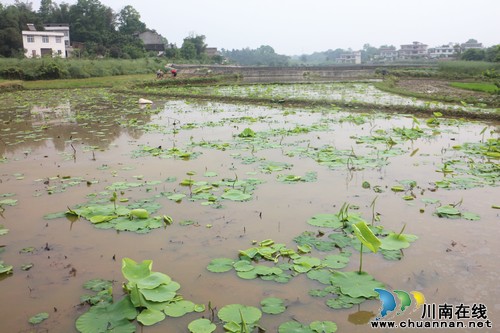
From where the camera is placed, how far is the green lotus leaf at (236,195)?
15.6 ft

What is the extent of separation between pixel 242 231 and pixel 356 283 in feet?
4.45

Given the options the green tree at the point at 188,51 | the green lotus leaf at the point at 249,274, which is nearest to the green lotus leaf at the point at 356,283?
the green lotus leaf at the point at 249,274

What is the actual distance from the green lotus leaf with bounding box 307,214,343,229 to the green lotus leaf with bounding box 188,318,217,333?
181cm

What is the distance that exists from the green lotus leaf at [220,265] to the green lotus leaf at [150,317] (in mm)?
657

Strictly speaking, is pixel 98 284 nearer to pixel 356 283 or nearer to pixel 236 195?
pixel 356 283

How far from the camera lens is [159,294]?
9.21 ft

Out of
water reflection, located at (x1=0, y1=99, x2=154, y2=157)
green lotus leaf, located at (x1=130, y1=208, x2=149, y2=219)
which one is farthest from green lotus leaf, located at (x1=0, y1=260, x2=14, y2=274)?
water reflection, located at (x1=0, y1=99, x2=154, y2=157)

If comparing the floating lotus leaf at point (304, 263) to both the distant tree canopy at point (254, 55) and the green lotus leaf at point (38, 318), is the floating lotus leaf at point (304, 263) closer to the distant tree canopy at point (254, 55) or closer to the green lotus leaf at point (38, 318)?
the green lotus leaf at point (38, 318)

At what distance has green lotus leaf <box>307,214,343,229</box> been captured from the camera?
3986mm

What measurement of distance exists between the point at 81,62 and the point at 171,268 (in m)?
28.6

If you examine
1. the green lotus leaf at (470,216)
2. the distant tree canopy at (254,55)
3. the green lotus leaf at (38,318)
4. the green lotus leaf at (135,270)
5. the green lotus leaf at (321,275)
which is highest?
the distant tree canopy at (254,55)

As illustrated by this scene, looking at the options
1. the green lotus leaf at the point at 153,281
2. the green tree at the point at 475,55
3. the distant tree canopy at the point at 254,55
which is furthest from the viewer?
the distant tree canopy at the point at 254,55

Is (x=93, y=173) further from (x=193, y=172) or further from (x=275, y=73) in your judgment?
(x=275, y=73)

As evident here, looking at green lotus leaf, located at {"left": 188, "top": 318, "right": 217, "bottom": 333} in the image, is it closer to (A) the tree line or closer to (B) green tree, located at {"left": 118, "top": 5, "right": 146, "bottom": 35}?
(A) the tree line
